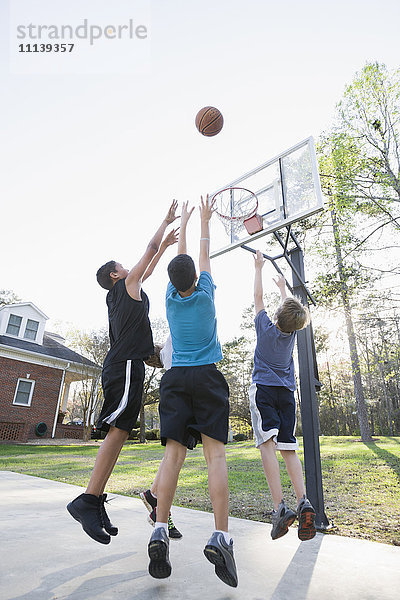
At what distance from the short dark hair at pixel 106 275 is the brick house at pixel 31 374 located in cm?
1677

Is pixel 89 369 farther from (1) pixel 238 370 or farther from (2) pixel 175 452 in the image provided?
(2) pixel 175 452

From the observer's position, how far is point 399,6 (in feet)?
30.8

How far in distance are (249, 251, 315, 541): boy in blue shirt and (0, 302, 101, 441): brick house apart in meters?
17.3

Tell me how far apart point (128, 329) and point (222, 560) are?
1606 mm

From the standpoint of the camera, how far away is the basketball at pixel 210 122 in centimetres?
525

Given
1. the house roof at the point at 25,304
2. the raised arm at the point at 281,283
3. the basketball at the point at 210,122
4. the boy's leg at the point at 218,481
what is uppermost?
the house roof at the point at 25,304

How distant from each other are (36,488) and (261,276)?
4.57 m

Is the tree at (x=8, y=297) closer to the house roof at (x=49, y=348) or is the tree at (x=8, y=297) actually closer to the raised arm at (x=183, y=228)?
the house roof at (x=49, y=348)

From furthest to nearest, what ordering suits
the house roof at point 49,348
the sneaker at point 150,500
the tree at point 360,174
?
the house roof at point 49,348, the tree at point 360,174, the sneaker at point 150,500

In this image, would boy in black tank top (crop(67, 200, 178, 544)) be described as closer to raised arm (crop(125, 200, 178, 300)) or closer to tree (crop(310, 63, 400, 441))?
raised arm (crop(125, 200, 178, 300))

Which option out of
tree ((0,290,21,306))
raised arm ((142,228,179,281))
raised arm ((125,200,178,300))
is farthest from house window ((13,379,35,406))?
raised arm ((125,200,178,300))

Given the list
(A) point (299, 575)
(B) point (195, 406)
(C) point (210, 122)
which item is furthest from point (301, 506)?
(C) point (210, 122)

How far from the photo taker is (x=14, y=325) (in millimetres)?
19578

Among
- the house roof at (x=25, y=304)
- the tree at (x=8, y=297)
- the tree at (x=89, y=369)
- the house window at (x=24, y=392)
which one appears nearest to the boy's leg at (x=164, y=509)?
the house window at (x=24, y=392)
